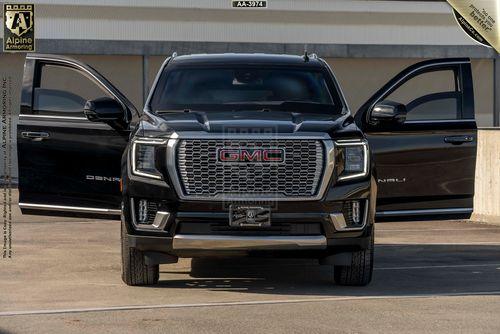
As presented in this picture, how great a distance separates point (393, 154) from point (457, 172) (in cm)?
66

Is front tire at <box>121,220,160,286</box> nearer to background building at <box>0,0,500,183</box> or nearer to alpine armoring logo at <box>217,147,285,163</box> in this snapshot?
alpine armoring logo at <box>217,147,285,163</box>

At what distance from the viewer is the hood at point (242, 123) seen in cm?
1020

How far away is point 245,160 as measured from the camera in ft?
33.2

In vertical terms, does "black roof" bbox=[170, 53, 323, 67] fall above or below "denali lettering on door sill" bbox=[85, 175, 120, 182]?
above

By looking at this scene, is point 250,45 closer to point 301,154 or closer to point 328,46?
point 328,46

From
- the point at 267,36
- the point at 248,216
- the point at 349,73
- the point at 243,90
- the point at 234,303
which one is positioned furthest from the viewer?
the point at 267,36

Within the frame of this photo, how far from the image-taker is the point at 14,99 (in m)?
32.4

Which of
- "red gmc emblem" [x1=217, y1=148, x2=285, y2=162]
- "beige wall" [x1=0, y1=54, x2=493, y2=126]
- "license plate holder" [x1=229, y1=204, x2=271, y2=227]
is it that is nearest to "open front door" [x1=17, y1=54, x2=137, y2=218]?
"red gmc emblem" [x1=217, y1=148, x2=285, y2=162]

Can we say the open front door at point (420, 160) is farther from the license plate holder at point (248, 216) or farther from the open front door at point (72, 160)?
the open front door at point (72, 160)

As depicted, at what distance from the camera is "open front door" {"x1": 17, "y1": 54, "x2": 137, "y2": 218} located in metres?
11.7

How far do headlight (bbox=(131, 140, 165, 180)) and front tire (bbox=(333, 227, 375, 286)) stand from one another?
178 centimetres

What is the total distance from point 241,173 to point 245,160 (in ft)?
0.36

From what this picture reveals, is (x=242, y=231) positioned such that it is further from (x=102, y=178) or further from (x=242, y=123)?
(x=102, y=178)

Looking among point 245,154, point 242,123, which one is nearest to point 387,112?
point 242,123
